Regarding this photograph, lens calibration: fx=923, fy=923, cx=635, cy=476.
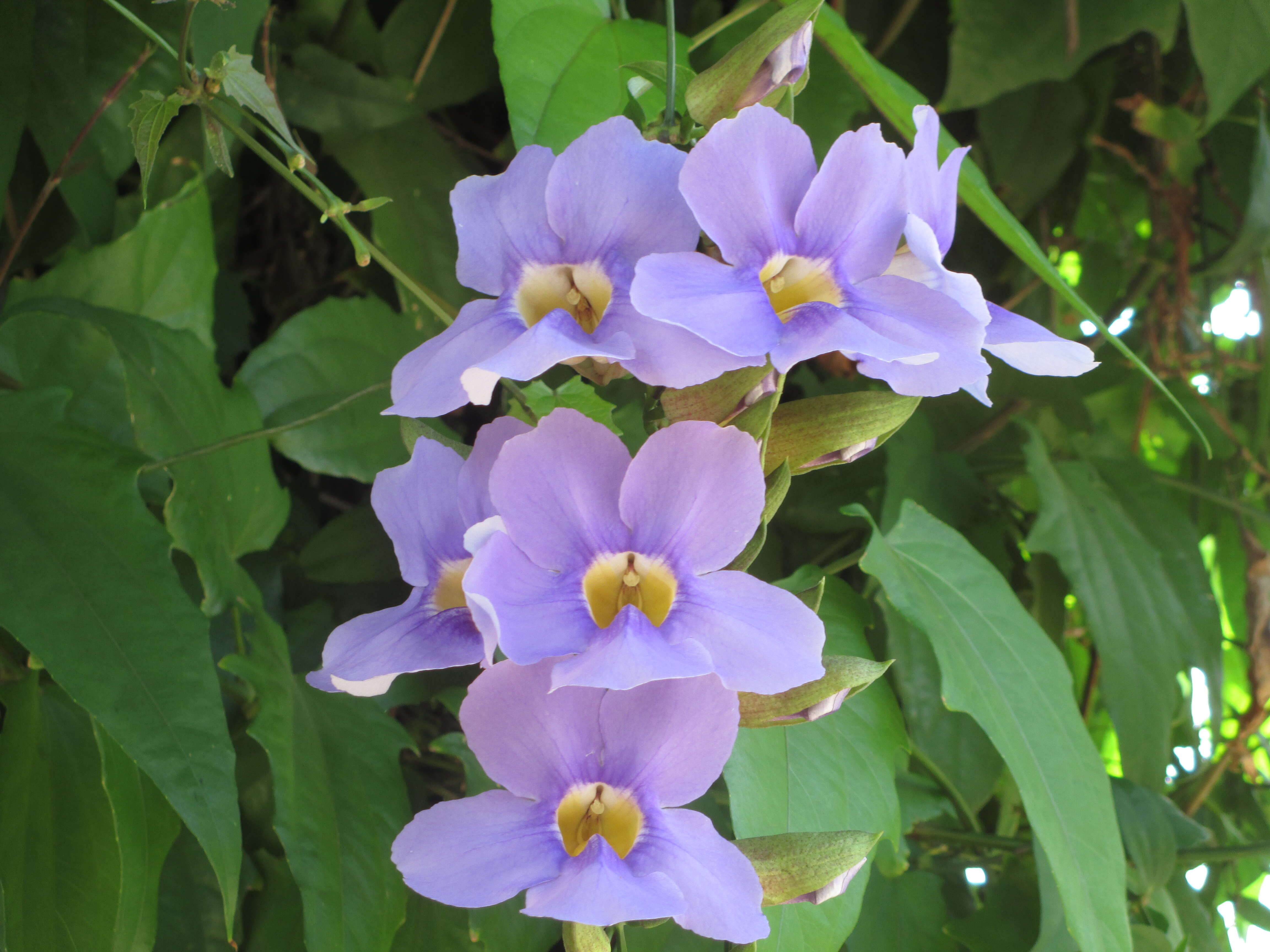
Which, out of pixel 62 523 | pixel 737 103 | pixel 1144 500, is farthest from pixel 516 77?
pixel 1144 500

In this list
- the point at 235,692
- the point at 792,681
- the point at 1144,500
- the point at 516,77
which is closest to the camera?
the point at 792,681

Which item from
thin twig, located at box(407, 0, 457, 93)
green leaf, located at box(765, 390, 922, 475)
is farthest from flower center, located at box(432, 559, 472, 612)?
thin twig, located at box(407, 0, 457, 93)

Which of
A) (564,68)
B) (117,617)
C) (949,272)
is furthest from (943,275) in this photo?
(117,617)

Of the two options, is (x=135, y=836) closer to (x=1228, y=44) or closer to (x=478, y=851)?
(x=478, y=851)

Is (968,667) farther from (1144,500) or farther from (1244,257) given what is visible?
(1244,257)

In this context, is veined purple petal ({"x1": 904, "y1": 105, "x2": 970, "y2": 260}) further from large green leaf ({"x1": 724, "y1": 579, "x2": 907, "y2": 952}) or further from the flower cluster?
large green leaf ({"x1": 724, "y1": 579, "x2": 907, "y2": 952})

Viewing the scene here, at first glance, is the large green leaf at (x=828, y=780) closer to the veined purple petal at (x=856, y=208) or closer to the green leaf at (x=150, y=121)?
the veined purple petal at (x=856, y=208)

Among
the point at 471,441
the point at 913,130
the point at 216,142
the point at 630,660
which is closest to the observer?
the point at 630,660
